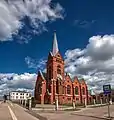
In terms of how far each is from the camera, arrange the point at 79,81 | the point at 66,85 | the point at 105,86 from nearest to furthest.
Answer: the point at 105,86, the point at 66,85, the point at 79,81

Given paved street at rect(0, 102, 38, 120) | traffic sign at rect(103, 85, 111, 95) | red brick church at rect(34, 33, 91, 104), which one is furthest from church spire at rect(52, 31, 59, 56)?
traffic sign at rect(103, 85, 111, 95)

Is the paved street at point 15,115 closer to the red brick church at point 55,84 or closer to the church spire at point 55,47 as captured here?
the red brick church at point 55,84

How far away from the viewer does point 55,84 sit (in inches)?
2822

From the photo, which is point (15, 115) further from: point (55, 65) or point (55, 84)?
point (55, 65)

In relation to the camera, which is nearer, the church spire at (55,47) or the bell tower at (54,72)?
the bell tower at (54,72)

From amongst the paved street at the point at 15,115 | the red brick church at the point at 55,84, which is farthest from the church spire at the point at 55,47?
the paved street at the point at 15,115

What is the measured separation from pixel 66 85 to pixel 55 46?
1632 cm

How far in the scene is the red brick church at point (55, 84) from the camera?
231 ft

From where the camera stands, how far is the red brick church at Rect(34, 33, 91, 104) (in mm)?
70312

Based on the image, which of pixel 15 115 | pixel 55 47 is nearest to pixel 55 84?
pixel 55 47

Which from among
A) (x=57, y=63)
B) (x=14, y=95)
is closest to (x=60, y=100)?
(x=57, y=63)

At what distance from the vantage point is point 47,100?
69562mm

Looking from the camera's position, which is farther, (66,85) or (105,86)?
(66,85)

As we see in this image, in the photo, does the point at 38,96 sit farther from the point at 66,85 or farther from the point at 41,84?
the point at 66,85
